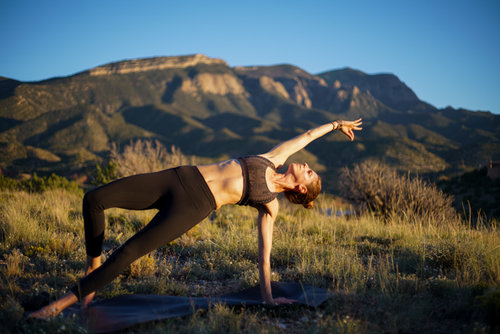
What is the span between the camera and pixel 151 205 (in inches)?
125

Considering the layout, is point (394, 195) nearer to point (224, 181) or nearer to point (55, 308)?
point (224, 181)

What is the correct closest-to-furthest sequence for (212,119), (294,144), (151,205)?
(151,205) → (294,144) → (212,119)

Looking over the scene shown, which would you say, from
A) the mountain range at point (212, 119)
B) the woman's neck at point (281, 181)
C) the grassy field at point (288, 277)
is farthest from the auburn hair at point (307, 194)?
the mountain range at point (212, 119)

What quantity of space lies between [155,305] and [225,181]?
4.49 ft

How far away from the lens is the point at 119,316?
113 inches

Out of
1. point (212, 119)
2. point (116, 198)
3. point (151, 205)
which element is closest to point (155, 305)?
point (151, 205)

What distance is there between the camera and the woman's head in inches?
141

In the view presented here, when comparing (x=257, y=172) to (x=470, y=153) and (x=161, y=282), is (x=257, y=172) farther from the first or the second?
(x=470, y=153)

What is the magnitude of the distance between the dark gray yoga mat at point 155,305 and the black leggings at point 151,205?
1.15ft

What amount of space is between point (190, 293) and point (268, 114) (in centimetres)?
11743

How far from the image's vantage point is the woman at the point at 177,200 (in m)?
2.77

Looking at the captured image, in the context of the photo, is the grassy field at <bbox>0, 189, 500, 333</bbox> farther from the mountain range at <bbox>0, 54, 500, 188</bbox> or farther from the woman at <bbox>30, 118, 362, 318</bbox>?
the mountain range at <bbox>0, 54, 500, 188</bbox>

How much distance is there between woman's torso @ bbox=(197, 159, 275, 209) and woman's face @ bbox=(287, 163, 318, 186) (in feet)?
1.93

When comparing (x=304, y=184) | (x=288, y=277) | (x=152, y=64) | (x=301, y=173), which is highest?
(x=152, y=64)
